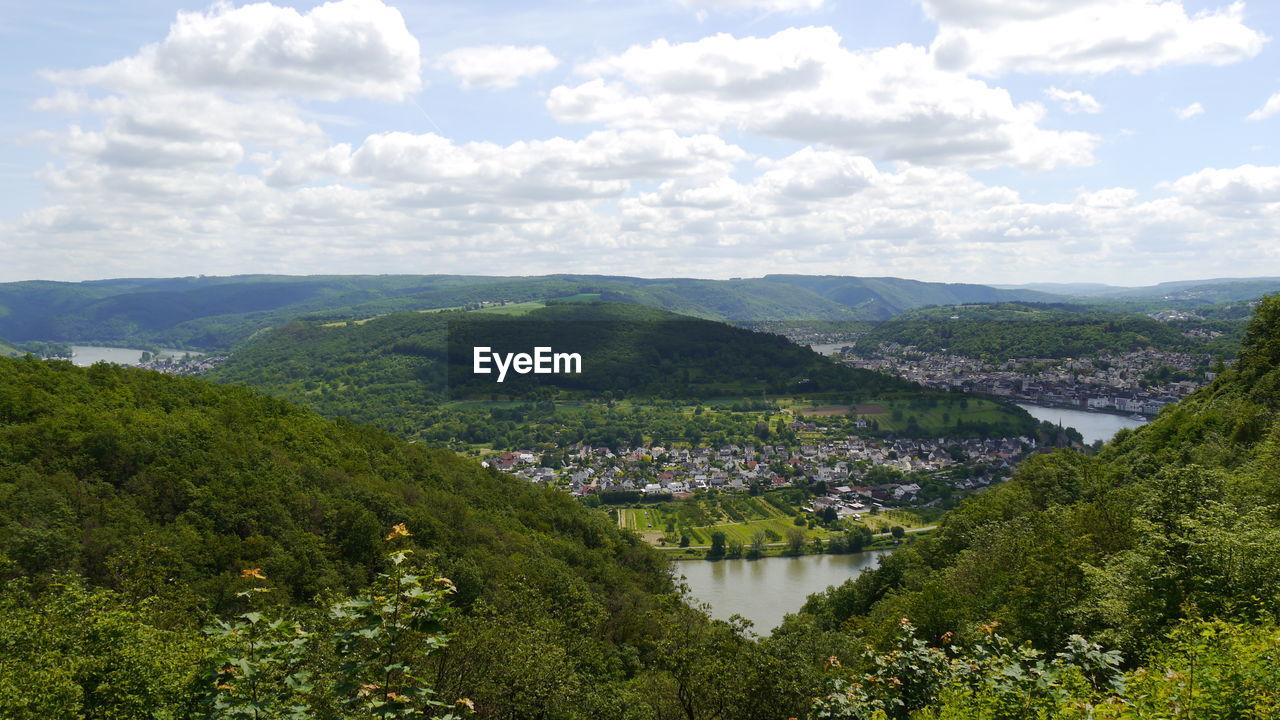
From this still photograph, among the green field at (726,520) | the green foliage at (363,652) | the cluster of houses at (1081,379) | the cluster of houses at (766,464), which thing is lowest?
the green field at (726,520)

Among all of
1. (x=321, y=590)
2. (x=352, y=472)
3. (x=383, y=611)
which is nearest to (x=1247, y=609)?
(x=383, y=611)

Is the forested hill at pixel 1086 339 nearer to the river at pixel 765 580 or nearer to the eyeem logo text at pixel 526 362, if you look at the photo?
the eyeem logo text at pixel 526 362

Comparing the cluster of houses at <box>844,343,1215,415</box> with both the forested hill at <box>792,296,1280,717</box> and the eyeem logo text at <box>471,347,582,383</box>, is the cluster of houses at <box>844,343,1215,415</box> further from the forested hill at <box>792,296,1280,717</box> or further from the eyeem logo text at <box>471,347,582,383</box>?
the forested hill at <box>792,296,1280,717</box>

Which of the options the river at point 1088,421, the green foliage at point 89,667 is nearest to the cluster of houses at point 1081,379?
the river at point 1088,421

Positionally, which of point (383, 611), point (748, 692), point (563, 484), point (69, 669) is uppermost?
point (383, 611)

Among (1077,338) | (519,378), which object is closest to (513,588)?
(519,378)

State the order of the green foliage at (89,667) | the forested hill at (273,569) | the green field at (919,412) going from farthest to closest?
1. the green field at (919,412)
2. the forested hill at (273,569)
3. the green foliage at (89,667)

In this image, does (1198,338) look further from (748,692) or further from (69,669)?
(69,669)
